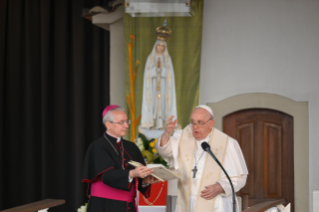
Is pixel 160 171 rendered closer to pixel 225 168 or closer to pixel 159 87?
pixel 225 168

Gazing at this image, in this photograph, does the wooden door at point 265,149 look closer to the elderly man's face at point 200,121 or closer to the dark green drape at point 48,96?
the elderly man's face at point 200,121

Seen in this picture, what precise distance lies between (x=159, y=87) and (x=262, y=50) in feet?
5.43

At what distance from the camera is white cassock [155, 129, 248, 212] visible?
3.80 m

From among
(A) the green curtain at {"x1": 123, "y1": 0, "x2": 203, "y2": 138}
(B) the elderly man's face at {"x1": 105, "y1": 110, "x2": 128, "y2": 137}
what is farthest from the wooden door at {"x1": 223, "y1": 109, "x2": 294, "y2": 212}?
(B) the elderly man's face at {"x1": 105, "y1": 110, "x2": 128, "y2": 137}

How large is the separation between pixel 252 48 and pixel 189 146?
2.62 meters

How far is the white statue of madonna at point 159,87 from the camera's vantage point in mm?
5730

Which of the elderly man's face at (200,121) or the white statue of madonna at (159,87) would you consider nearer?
the elderly man's face at (200,121)

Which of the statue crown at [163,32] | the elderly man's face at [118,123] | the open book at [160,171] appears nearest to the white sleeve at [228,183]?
the open book at [160,171]

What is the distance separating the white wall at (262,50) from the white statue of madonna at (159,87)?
1.95 feet

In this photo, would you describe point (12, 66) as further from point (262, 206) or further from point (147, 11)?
point (262, 206)

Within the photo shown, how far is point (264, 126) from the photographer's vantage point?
6.11 metres

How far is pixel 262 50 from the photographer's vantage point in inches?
237

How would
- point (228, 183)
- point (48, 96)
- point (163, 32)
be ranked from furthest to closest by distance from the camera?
point (48, 96)
point (163, 32)
point (228, 183)

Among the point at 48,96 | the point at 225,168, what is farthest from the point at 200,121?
the point at 48,96
